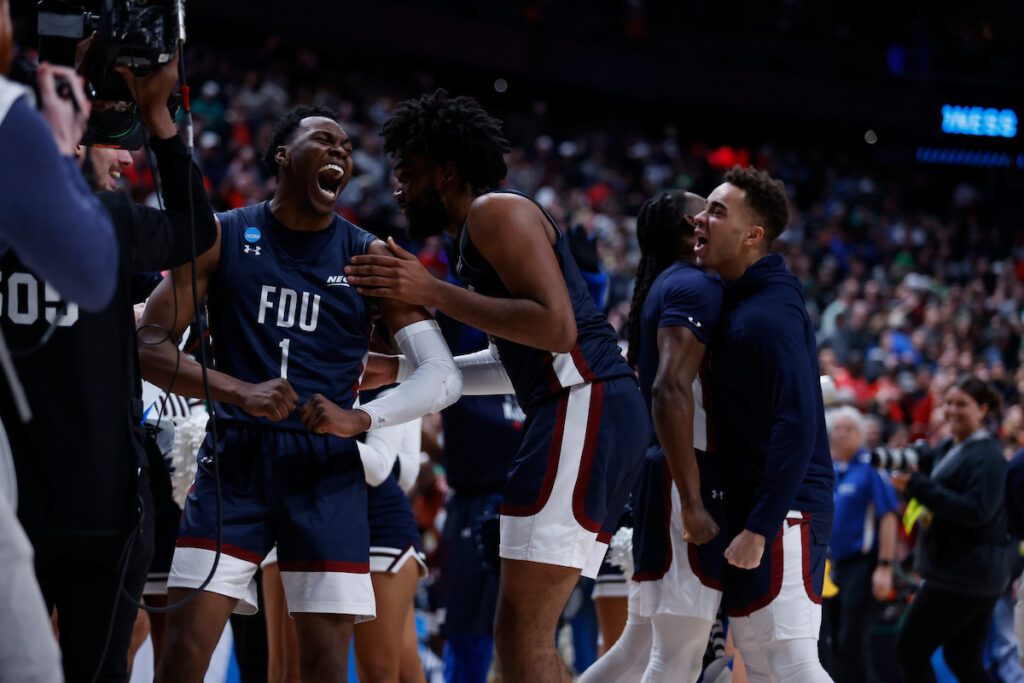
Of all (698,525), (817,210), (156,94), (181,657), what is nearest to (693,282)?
(698,525)

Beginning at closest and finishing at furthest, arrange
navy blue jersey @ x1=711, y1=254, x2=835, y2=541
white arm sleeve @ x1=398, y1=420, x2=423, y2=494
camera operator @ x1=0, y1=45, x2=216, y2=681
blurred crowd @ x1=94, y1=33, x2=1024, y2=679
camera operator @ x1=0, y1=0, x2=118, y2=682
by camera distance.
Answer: camera operator @ x1=0, y1=0, x2=118, y2=682
camera operator @ x1=0, y1=45, x2=216, y2=681
navy blue jersey @ x1=711, y1=254, x2=835, y2=541
white arm sleeve @ x1=398, y1=420, x2=423, y2=494
blurred crowd @ x1=94, y1=33, x2=1024, y2=679

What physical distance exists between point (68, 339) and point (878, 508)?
6275mm

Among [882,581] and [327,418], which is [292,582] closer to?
[327,418]

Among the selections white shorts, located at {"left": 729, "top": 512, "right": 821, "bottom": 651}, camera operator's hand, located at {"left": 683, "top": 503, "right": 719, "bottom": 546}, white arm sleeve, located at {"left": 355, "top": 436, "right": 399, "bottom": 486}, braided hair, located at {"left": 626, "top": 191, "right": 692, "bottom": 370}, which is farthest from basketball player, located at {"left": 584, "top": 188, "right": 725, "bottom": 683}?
white arm sleeve, located at {"left": 355, "top": 436, "right": 399, "bottom": 486}

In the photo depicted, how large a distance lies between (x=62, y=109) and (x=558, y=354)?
170 cm

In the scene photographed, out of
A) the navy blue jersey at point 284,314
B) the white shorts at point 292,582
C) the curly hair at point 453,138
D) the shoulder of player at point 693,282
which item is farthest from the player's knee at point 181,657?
the shoulder of player at point 693,282

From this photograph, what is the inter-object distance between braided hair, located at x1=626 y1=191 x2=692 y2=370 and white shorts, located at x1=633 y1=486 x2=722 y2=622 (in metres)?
0.96

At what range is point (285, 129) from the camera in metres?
4.06

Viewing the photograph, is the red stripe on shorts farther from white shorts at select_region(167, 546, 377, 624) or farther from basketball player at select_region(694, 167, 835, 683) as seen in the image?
basketball player at select_region(694, 167, 835, 683)

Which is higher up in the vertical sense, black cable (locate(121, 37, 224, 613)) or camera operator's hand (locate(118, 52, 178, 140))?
camera operator's hand (locate(118, 52, 178, 140))

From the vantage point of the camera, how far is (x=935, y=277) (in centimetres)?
1847

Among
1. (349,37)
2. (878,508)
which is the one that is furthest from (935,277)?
(878,508)

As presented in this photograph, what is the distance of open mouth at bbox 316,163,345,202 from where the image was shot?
3586 millimetres

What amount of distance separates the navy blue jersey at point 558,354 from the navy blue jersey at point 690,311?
31cm
